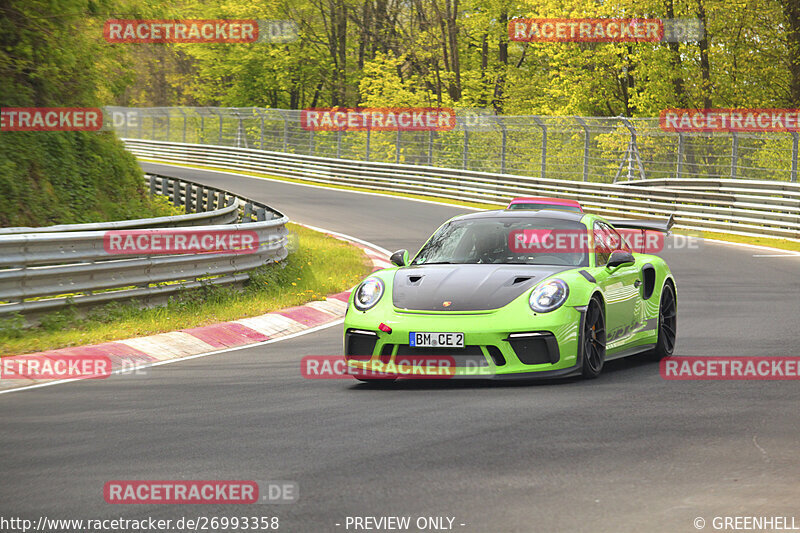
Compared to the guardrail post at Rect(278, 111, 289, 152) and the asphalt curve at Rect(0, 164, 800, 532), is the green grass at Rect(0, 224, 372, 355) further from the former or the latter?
the guardrail post at Rect(278, 111, 289, 152)

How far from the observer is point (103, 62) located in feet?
64.1

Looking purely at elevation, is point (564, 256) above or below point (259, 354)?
above

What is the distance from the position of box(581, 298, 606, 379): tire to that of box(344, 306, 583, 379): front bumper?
161 millimetres

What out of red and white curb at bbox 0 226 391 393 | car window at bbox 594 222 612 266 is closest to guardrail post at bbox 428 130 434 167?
red and white curb at bbox 0 226 391 393

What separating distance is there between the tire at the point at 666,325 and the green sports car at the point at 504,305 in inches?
7.8

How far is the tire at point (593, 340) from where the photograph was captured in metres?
8.17

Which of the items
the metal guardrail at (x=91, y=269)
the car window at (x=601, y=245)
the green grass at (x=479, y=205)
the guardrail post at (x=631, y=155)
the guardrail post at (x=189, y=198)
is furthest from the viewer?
the guardrail post at (x=631, y=155)

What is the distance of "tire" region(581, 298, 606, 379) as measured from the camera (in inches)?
322

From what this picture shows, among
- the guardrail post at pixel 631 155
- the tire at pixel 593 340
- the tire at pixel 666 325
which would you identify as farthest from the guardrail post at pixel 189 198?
the tire at pixel 593 340

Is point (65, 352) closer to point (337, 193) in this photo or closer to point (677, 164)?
point (677, 164)

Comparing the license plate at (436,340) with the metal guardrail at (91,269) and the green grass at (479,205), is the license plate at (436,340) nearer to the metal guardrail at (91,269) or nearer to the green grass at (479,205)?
the metal guardrail at (91,269)

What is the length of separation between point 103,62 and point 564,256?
513 inches

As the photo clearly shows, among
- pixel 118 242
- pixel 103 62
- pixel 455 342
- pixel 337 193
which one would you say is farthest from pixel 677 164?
pixel 455 342

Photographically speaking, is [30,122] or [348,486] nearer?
[348,486]
